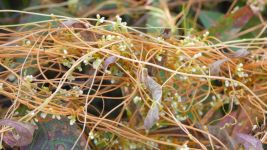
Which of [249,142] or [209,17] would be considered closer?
[249,142]

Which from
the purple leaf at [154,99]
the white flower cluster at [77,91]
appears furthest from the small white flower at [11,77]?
the purple leaf at [154,99]

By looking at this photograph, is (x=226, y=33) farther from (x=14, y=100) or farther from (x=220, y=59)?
(x=14, y=100)

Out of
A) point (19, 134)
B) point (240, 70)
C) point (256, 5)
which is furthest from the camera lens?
point (256, 5)

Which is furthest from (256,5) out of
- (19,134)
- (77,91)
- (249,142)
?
(19,134)

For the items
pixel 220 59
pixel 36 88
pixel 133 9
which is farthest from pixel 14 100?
pixel 133 9

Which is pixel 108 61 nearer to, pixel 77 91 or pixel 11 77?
pixel 77 91
